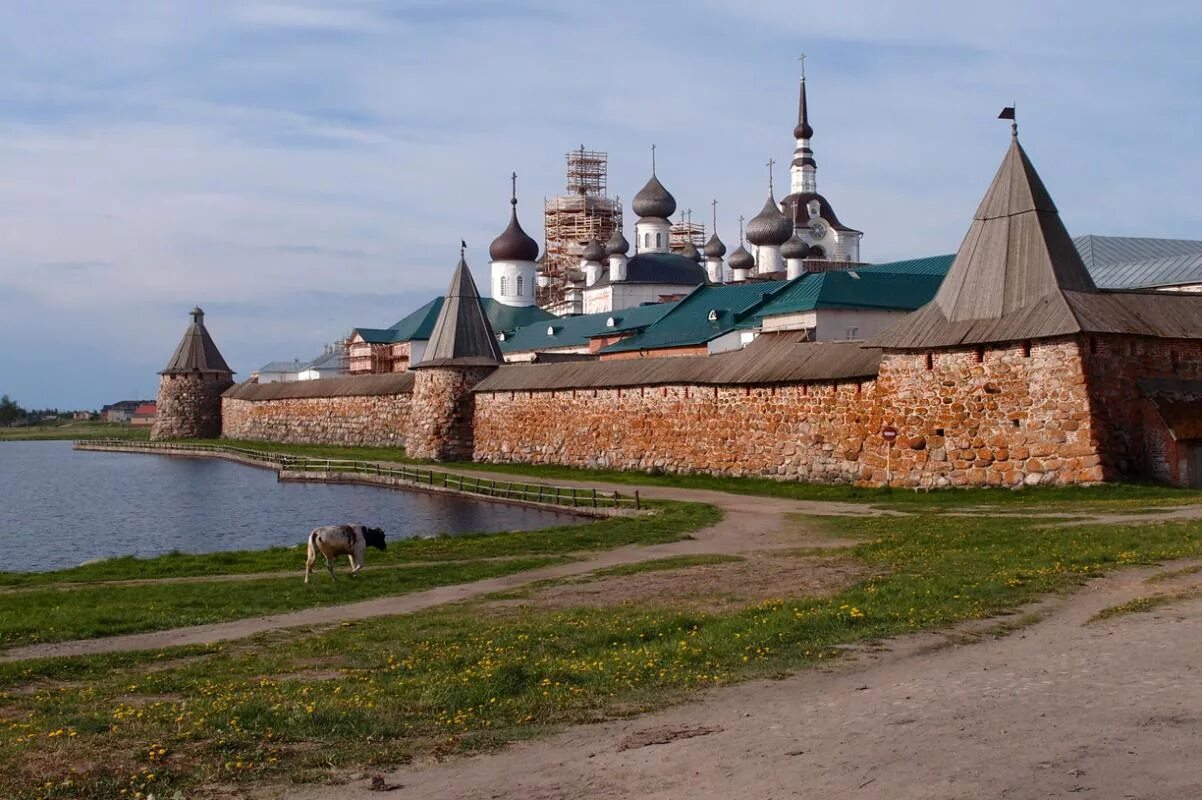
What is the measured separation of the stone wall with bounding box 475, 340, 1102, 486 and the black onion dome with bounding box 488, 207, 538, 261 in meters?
37.7

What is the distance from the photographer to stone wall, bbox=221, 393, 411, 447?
42906 millimetres

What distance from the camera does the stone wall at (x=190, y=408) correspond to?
60500mm

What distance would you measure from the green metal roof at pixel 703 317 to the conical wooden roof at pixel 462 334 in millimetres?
8911

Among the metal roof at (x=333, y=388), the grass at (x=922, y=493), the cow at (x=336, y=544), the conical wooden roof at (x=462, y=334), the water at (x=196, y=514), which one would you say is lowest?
the water at (x=196, y=514)

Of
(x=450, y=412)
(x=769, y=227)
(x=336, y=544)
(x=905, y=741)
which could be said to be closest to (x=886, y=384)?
(x=336, y=544)

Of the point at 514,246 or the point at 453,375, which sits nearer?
the point at 453,375

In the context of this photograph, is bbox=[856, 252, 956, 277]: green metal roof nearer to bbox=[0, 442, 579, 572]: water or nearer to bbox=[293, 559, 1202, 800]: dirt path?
bbox=[0, 442, 579, 572]: water

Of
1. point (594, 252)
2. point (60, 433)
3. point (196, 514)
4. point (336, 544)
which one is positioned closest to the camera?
point (336, 544)

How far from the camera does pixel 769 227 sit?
6028cm

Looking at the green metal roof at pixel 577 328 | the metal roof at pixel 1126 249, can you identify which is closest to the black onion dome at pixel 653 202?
the green metal roof at pixel 577 328

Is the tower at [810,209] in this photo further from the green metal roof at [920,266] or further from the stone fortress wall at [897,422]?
the stone fortress wall at [897,422]

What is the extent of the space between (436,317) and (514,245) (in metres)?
8.06

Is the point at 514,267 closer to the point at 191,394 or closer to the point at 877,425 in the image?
the point at 191,394

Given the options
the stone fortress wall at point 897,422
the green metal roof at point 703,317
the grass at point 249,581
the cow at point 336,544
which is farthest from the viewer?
the green metal roof at point 703,317
